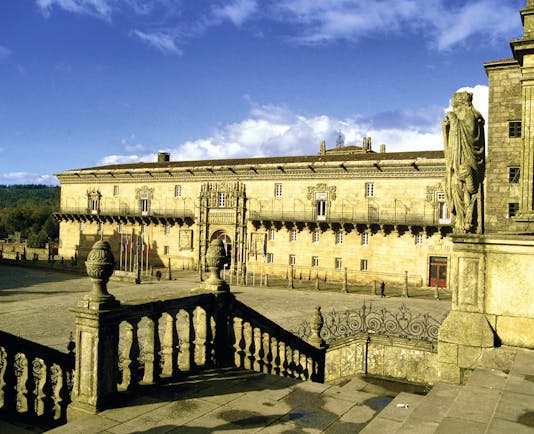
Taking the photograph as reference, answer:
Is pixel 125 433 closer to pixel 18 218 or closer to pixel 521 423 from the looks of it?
pixel 521 423

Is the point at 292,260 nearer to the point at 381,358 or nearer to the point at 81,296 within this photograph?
the point at 81,296

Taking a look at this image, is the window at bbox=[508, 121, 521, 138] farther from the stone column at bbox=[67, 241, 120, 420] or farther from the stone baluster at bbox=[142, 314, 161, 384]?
the stone column at bbox=[67, 241, 120, 420]

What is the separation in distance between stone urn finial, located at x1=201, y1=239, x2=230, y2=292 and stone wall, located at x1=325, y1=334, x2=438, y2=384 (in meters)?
6.54

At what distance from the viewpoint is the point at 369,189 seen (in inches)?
1298

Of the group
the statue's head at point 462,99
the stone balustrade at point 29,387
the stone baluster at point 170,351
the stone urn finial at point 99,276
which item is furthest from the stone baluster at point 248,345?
the statue's head at point 462,99

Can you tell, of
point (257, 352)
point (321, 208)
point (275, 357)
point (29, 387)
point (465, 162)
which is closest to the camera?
point (29, 387)

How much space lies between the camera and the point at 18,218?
261 ft

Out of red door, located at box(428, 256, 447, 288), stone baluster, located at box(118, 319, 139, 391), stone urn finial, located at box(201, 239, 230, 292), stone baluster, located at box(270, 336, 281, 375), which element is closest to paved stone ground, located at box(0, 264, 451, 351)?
red door, located at box(428, 256, 447, 288)

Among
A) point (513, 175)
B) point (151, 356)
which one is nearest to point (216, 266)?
point (151, 356)

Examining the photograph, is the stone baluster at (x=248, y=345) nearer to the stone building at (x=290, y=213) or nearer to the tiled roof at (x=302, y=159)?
the stone building at (x=290, y=213)

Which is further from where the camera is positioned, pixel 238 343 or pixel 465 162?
pixel 238 343

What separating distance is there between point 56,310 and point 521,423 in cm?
2052

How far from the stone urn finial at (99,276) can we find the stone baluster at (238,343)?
2502mm

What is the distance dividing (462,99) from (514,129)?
21.7m
